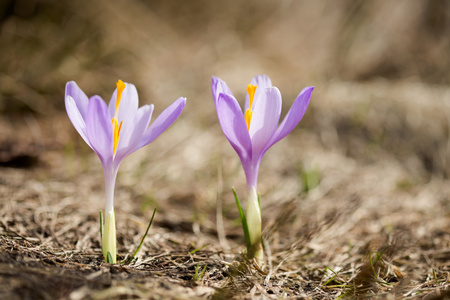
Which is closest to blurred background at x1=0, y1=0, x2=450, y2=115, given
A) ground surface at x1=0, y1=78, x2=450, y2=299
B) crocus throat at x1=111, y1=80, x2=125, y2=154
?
ground surface at x1=0, y1=78, x2=450, y2=299

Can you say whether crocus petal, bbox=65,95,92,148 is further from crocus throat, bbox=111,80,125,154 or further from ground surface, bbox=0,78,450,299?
ground surface, bbox=0,78,450,299

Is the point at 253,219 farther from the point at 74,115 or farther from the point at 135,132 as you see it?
the point at 74,115

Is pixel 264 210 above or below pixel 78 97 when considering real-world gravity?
below

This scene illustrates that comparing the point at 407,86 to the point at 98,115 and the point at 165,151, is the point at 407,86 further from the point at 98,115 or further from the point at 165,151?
the point at 98,115

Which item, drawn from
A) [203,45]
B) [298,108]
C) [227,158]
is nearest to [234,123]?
[298,108]

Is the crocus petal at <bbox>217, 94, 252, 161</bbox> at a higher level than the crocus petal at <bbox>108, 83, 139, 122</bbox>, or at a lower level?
lower

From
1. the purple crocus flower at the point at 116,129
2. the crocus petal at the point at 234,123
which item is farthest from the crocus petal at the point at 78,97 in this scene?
the crocus petal at the point at 234,123

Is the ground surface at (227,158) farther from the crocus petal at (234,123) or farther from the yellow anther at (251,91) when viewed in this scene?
the yellow anther at (251,91)

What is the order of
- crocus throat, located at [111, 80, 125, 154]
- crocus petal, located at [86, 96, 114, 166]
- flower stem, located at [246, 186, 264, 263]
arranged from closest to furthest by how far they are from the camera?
crocus petal, located at [86, 96, 114, 166]
crocus throat, located at [111, 80, 125, 154]
flower stem, located at [246, 186, 264, 263]
